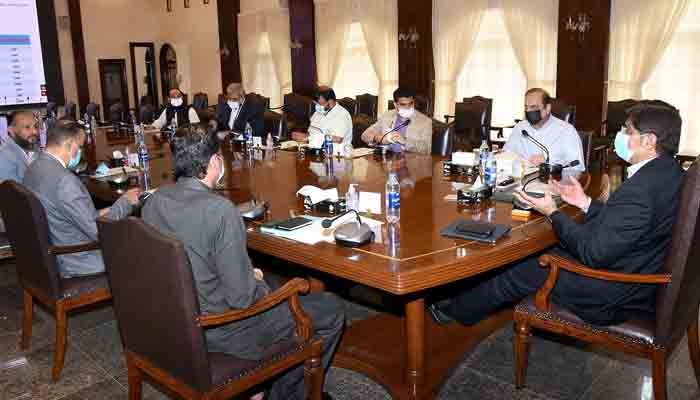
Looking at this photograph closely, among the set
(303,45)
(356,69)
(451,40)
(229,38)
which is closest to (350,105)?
(451,40)

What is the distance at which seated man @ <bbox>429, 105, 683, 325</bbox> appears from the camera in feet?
6.37

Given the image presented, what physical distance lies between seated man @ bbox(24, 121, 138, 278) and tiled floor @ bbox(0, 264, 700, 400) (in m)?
0.46

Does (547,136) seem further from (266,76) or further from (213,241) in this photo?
(266,76)

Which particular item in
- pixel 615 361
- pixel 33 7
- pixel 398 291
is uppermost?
pixel 33 7

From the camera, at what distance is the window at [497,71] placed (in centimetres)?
772

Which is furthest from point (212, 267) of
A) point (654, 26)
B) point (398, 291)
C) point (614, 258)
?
point (654, 26)

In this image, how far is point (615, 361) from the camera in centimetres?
259

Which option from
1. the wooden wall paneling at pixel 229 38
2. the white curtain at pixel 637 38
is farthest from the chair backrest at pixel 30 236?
the wooden wall paneling at pixel 229 38

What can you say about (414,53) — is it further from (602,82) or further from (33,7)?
(33,7)

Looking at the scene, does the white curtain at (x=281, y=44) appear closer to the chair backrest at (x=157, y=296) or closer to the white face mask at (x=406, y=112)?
the white face mask at (x=406, y=112)

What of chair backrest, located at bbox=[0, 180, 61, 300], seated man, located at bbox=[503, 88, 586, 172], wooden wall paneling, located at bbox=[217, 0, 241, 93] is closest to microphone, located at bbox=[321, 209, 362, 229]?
chair backrest, located at bbox=[0, 180, 61, 300]

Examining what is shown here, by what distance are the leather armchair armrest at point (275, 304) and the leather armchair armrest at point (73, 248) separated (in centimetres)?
102

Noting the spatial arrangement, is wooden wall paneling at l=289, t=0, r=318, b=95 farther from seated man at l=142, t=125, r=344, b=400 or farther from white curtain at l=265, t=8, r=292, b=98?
seated man at l=142, t=125, r=344, b=400

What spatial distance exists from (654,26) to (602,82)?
2.54 feet
